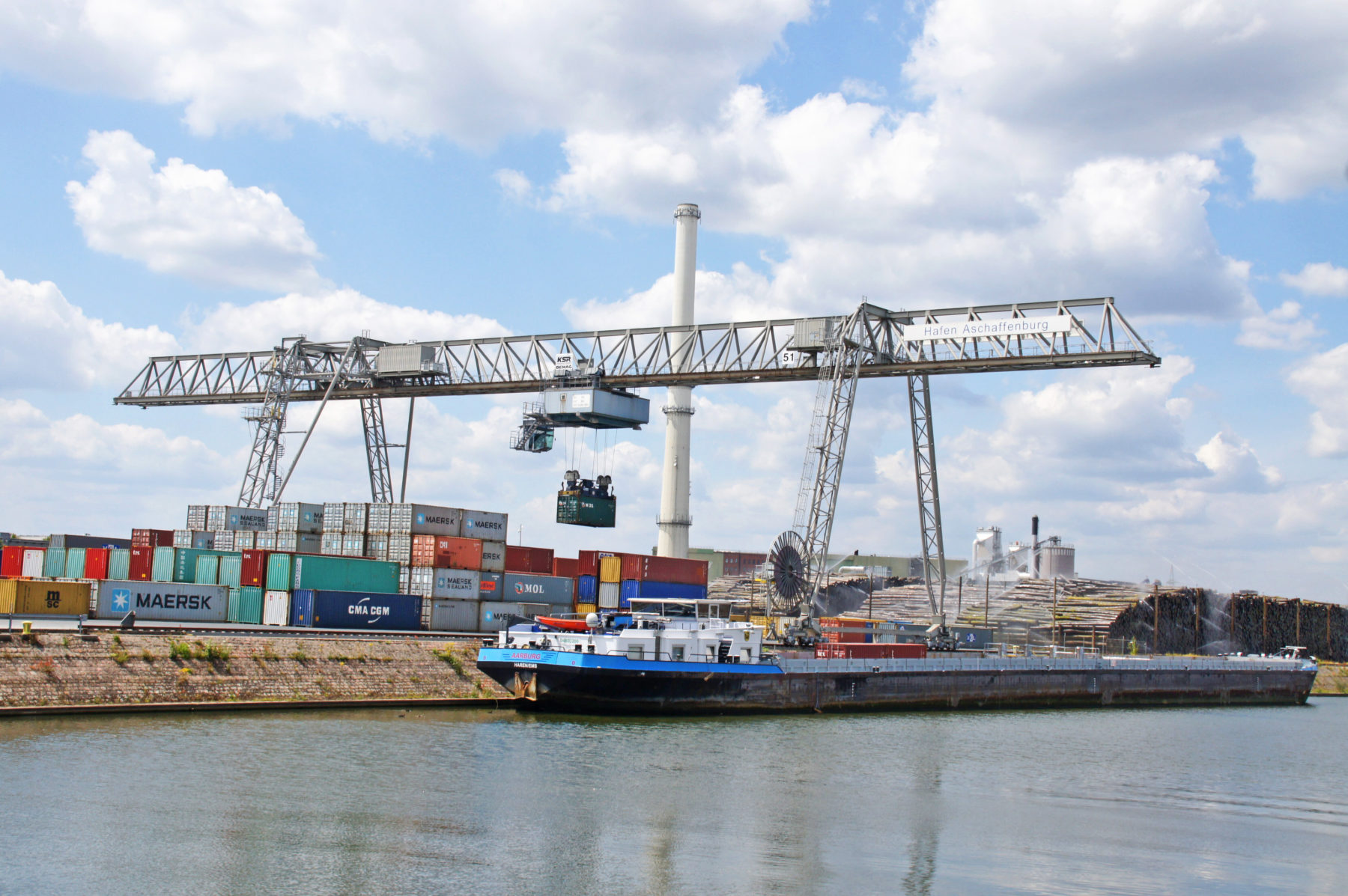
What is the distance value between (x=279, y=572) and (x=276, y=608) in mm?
1683

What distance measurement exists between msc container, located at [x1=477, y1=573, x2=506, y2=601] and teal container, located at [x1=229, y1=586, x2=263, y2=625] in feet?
36.3

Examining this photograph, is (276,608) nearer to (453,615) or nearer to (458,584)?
(453,615)

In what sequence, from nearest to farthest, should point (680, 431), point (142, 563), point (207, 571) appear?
point (207, 571) → point (142, 563) → point (680, 431)

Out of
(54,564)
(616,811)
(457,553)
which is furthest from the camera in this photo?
(54,564)

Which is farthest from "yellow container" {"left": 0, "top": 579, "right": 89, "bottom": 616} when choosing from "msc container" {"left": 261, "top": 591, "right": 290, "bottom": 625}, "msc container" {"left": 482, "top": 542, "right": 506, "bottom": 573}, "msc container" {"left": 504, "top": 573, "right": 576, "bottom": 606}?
"msc container" {"left": 504, "top": 573, "right": 576, "bottom": 606}

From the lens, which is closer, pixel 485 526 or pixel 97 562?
pixel 97 562

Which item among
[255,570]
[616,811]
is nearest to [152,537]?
[255,570]

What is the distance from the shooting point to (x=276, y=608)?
50.1 m

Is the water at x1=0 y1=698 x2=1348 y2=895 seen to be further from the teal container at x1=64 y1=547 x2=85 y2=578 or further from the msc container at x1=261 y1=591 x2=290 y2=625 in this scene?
the teal container at x1=64 y1=547 x2=85 y2=578

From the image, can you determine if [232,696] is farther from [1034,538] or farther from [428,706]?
[1034,538]

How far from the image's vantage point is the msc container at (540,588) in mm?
59844

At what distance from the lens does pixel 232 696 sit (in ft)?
124

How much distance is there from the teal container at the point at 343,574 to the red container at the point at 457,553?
7.22ft

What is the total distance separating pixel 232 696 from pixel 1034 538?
84268 millimetres
